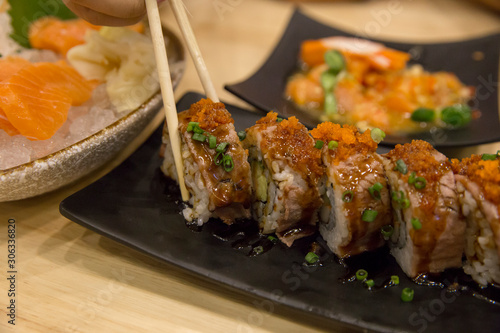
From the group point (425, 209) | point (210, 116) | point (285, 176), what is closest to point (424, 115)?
point (425, 209)

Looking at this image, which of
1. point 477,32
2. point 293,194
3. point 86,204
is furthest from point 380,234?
point 477,32

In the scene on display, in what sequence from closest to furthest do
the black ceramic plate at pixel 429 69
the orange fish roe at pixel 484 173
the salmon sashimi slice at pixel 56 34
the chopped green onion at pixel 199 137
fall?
the orange fish roe at pixel 484 173 → the chopped green onion at pixel 199 137 → the black ceramic plate at pixel 429 69 → the salmon sashimi slice at pixel 56 34

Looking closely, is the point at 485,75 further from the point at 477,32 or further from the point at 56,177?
the point at 56,177

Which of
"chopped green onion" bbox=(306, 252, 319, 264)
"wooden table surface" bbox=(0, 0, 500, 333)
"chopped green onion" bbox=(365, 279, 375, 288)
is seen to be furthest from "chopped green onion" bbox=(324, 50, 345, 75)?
"chopped green onion" bbox=(365, 279, 375, 288)

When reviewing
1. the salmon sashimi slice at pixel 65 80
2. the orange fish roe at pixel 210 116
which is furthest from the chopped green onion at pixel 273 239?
the salmon sashimi slice at pixel 65 80

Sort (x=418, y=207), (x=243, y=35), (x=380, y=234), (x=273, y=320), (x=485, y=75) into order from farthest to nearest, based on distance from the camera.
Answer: (x=243, y=35) → (x=485, y=75) → (x=380, y=234) → (x=273, y=320) → (x=418, y=207)

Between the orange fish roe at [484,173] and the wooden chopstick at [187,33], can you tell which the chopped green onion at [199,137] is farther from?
the orange fish roe at [484,173]
